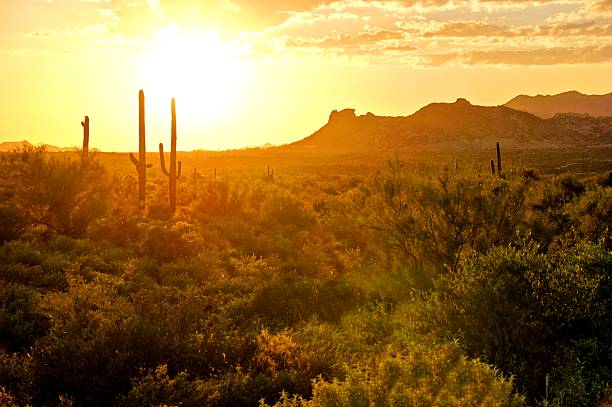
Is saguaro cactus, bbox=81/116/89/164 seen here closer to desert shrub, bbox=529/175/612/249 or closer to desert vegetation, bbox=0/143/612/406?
desert vegetation, bbox=0/143/612/406

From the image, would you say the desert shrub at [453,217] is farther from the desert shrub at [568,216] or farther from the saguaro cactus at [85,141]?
the saguaro cactus at [85,141]

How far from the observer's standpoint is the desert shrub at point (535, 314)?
6.68 metres

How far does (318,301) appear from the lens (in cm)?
1198

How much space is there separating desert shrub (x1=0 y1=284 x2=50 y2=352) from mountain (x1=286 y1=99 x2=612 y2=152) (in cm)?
12309

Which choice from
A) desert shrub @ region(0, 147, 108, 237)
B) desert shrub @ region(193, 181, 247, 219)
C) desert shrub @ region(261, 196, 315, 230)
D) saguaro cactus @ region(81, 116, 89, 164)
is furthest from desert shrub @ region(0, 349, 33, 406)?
desert shrub @ region(193, 181, 247, 219)

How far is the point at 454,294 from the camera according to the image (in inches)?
316

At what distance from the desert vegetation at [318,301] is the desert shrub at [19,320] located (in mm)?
46

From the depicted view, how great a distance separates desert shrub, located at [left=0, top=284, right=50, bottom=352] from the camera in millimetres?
8969

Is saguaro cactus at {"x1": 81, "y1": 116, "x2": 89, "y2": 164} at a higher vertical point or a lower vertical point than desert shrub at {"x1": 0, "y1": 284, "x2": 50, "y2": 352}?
higher

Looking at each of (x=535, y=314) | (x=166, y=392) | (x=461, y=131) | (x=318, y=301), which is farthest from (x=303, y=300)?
(x=461, y=131)

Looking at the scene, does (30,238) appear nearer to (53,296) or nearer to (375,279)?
(53,296)

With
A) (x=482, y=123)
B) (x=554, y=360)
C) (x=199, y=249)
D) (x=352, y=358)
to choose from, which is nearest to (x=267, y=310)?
(x=352, y=358)

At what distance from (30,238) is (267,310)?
10189 mm

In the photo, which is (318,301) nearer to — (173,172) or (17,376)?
(17,376)
